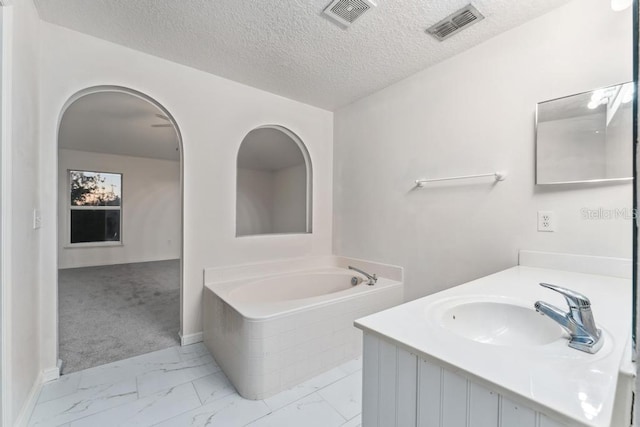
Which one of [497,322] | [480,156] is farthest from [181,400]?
[480,156]

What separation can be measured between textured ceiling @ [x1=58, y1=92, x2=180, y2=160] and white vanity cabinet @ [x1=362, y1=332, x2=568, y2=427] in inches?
106

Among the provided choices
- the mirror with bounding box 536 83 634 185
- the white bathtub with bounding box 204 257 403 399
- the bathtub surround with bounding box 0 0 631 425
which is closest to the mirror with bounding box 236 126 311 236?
the bathtub surround with bounding box 0 0 631 425

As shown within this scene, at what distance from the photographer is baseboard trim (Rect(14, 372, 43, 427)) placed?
1.37 meters

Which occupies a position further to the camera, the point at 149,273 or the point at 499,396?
the point at 149,273

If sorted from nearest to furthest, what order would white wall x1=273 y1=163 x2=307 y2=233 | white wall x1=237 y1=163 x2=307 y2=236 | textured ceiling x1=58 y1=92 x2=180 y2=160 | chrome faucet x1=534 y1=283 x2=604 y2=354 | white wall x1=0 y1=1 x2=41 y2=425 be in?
chrome faucet x1=534 y1=283 x2=604 y2=354 < white wall x1=0 y1=1 x2=41 y2=425 < textured ceiling x1=58 y1=92 x2=180 y2=160 < white wall x1=273 y1=163 x2=307 y2=233 < white wall x1=237 y1=163 x2=307 y2=236

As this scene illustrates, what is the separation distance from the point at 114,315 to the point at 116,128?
105 inches

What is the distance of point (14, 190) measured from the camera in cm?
126

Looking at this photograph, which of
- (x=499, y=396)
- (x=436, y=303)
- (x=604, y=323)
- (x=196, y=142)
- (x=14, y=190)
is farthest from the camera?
(x=196, y=142)

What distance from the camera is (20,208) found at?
4.42ft

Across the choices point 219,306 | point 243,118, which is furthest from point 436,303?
point 243,118

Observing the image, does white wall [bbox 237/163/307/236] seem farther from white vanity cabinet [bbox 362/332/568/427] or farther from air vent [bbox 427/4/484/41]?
white vanity cabinet [bbox 362/332/568/427]

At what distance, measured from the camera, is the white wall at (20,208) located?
1.16m

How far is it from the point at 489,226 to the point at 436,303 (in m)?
1.17

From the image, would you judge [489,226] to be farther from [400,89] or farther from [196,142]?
[196,142]
